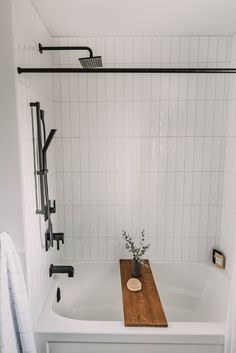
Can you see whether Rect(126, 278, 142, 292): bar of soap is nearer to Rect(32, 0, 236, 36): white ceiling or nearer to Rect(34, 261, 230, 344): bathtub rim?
Rect(34, 261, 230, 344): bathtub rim

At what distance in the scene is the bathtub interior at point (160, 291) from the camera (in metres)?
2.07

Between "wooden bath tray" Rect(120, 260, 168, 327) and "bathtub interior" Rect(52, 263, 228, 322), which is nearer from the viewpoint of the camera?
"wooden bath tray" Rect(120, 260, 168, 327)

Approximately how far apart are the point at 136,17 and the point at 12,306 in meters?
1.92

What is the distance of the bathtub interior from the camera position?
207 cm

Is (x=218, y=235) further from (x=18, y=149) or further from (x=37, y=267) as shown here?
(x=18, y=149)

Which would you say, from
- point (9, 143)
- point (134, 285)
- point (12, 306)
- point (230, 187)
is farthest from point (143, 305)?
point (9, 143)

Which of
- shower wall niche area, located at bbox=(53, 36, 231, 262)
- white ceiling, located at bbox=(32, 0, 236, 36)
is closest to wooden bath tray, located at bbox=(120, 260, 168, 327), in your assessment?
shower wall niche area, located at bbox=(53, 36, 231, 262)

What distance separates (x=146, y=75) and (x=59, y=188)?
125 centimetres

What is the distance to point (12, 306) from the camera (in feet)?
4.00

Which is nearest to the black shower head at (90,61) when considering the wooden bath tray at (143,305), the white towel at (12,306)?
the white towel at (12,306)

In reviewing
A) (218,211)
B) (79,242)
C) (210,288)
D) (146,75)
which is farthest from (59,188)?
(210,288)

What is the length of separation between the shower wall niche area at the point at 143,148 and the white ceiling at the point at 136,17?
0.12m

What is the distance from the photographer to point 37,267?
5.20 feet

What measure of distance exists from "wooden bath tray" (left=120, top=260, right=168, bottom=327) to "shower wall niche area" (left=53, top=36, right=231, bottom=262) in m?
0.28
